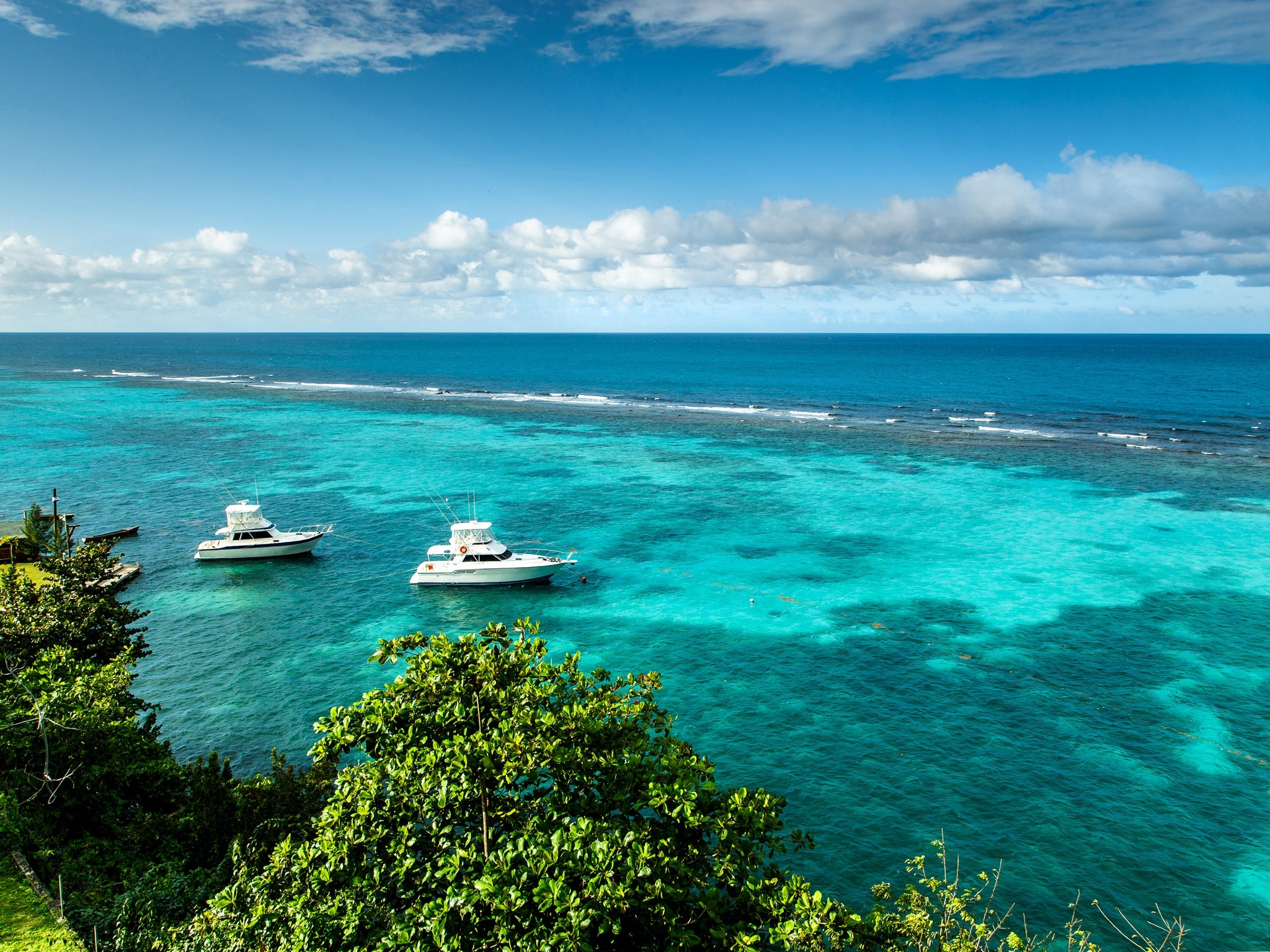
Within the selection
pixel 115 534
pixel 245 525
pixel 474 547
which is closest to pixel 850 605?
pixel 474 547

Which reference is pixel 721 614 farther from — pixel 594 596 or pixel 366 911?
pixel 366 911

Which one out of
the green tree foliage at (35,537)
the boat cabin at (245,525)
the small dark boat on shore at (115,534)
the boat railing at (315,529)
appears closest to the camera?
the green tree foliage at (35,537)

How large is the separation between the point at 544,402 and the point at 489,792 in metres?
113

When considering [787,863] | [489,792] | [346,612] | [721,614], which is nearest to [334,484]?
[346,612]

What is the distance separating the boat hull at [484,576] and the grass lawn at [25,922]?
25.3 meters

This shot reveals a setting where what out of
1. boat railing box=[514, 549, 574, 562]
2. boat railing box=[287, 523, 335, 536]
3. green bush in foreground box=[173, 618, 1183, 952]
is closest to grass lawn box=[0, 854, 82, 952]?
green bush in foreground box=[173, 618, 1183, 952]

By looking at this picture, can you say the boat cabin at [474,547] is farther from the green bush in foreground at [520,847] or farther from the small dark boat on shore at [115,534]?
the green bush in foreground at [520,847]

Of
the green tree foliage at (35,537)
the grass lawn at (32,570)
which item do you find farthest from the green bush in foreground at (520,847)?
the green tree foliage at (35,537)

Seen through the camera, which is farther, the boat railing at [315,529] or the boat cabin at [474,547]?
the boat railing at [315,529]

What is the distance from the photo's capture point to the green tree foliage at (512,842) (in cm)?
1085

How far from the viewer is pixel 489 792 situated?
12.3 meters

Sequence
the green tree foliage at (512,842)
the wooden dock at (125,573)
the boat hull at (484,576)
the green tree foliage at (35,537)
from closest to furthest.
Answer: the green tree foliage at (512,842)
the green tree foliage at (35,537)
the wooden dock at (125,573)
the boat hull at (484,576)

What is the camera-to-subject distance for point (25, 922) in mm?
14914

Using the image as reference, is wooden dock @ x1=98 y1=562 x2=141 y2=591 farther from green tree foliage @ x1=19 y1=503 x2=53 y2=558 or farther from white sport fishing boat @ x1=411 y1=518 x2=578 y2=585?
white sport fishing boat @ x1=411 y1=518 x2=578 y2=585
